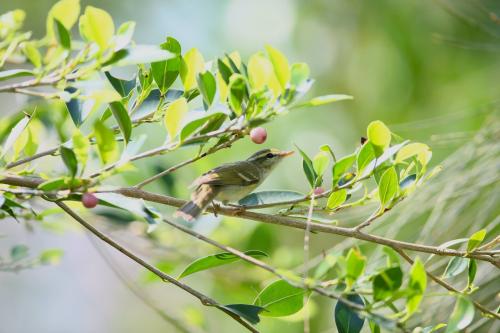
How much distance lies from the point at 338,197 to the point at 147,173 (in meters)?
1.38

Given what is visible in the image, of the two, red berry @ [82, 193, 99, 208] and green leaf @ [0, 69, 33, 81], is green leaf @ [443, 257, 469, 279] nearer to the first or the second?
red berry @ [82, 193, 99, 208]

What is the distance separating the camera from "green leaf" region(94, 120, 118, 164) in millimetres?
1140

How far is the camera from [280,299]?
58.0 inches

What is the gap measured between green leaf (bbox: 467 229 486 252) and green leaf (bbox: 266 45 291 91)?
463 mm

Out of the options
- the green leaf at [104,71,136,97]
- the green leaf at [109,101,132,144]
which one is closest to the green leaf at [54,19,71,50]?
the green leaf at [109,101,132,144]

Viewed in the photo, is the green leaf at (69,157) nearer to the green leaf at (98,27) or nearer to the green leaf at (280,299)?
the green leaf at (98,27)

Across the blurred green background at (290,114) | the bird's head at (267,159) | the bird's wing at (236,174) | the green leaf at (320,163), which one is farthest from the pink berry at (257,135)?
the blurred green background at (290,114)

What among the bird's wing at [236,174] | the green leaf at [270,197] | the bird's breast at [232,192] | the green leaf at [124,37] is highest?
the green leaf at [124,37]

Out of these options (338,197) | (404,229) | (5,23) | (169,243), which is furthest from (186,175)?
(338,197)

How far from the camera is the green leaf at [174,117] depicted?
4.20ft

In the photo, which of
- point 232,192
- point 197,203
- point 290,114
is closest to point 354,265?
point 197,203

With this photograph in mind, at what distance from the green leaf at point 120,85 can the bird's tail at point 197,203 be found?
0.27m

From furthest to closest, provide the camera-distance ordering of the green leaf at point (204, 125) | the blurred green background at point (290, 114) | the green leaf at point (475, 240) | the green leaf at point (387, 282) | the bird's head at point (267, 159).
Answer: the blurred green background at point (290, 114)
the bird's head at point (267, 159)
the green leaf at point (475, 240)
the green leaf at point (204, 125)
the green leaf at point (387, 282)

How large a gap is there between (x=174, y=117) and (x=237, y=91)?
132 mm
